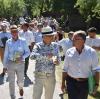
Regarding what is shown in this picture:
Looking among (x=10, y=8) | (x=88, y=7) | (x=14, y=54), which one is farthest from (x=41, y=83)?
(x=10, y=8)

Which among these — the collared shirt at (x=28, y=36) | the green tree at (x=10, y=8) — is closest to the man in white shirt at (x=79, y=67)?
the collared shirt at (x=28, y=36)

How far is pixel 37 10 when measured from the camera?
98000 mm

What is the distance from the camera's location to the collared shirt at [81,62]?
7.71 meters

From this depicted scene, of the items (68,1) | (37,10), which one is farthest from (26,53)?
(37,10)

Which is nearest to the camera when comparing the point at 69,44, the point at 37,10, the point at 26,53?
the point at 26,53

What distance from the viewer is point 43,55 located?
29.4 ft

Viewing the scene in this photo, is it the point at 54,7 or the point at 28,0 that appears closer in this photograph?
the point at 54,7

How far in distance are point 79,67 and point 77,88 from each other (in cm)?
39

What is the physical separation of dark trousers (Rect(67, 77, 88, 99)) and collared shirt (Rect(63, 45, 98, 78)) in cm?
11

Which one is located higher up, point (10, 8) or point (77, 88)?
point (77, 88)

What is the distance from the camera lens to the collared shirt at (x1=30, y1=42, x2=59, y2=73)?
8945 mm

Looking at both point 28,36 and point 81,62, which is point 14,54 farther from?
point 28,36

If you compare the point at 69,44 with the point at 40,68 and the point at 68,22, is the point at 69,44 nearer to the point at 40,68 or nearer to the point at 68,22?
the point at 40,68

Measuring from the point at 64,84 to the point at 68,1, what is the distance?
50528 mm
